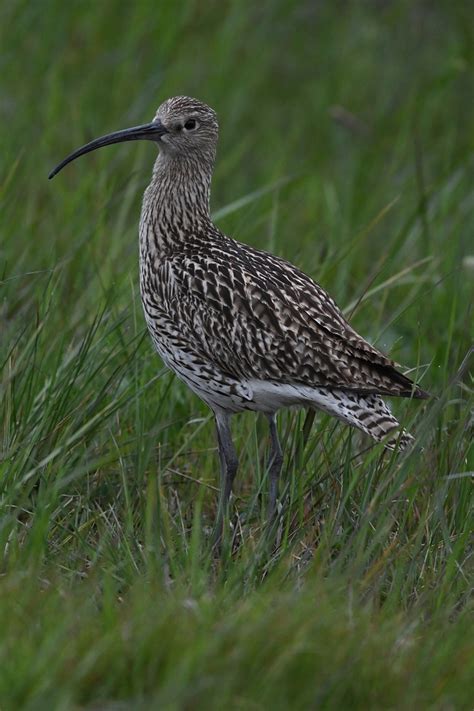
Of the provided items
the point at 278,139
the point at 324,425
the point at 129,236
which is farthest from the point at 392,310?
the point at 278,139

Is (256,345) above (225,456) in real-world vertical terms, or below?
above

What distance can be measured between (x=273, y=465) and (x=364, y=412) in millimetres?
451

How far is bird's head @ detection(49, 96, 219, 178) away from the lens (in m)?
5.97

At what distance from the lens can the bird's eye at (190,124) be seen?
6016 millimetres

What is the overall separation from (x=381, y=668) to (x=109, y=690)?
731mm

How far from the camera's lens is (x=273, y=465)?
5398 millimetres

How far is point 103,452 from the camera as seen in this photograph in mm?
5508

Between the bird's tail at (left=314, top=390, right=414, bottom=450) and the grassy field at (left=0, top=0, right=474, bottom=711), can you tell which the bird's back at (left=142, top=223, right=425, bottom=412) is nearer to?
the bird's tail at (left=314, top=390, right=414, bottom=450)

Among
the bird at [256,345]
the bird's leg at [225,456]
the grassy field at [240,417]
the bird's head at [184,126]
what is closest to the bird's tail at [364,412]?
the bird at [256,345]

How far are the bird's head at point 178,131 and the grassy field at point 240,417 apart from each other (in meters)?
0.63

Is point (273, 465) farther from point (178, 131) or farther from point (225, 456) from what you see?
point (178, 131)

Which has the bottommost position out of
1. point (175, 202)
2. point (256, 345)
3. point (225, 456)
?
point (225, 456)

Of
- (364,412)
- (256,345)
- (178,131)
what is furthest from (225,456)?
(178,131)

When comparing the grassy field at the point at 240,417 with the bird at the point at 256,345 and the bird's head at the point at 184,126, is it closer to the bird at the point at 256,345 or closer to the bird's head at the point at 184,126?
the bird at the point at 256,345
